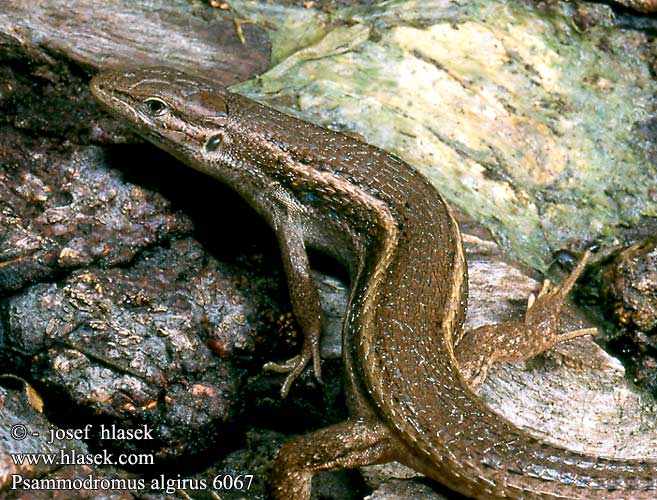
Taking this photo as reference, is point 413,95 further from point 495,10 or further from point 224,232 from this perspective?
point 224,232

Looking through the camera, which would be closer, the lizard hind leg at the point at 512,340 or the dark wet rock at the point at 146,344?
the dark wet rock at the point at 146,344

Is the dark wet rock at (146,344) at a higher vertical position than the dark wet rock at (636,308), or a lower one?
lower

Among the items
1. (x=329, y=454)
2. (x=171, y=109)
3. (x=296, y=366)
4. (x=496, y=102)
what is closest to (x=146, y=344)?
(x=296, y=366)

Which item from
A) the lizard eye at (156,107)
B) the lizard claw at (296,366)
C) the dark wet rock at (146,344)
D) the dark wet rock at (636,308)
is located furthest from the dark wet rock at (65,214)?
the dark wet rock at (636,308)

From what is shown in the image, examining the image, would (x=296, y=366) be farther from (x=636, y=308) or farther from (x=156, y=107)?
(x=636, y=308)

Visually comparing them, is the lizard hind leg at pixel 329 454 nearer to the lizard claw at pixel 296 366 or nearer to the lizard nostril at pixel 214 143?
the lizard claw at pixel 296 366

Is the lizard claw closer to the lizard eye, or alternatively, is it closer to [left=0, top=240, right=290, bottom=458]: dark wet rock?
[left=0, top=240, right=290, bottom=458]: dark wet rock
